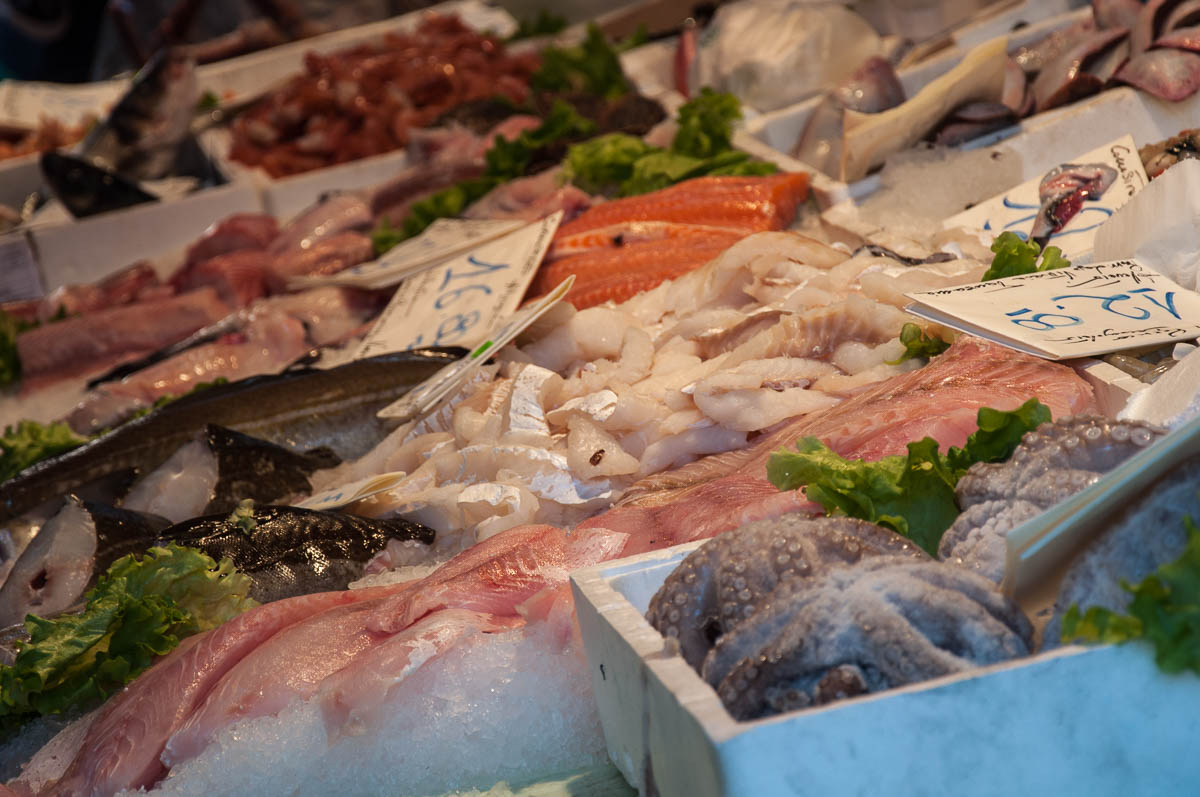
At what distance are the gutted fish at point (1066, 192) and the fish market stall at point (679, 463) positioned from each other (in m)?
0.01

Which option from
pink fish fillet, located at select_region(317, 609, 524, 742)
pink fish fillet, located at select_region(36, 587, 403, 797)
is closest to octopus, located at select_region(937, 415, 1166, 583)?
pink fish fillet, located at select_region(317, 609, 524, 742)

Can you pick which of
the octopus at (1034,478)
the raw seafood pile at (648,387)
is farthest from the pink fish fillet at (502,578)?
the octopus at (1034,478)

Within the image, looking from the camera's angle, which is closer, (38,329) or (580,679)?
(580,679)

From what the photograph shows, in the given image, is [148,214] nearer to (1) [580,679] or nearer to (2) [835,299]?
(2) [835,299]

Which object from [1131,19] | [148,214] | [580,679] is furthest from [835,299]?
[148,214]

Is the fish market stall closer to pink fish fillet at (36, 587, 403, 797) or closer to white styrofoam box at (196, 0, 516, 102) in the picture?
pink fish fillet at (36, 587, 403, 797)

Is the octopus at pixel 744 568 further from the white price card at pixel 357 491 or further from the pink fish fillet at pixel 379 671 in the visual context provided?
the white price card at pixel 357 491

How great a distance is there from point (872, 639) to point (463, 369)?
196 centimetres

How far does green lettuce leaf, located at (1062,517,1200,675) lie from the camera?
1303mm

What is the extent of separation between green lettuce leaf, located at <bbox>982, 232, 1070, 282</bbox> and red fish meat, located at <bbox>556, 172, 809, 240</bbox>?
1402 millimetres

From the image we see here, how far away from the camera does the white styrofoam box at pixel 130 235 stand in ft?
21.5

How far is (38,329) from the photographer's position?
5.72 meters

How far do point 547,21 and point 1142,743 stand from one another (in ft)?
28.7

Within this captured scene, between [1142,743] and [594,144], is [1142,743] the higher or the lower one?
the higher one
